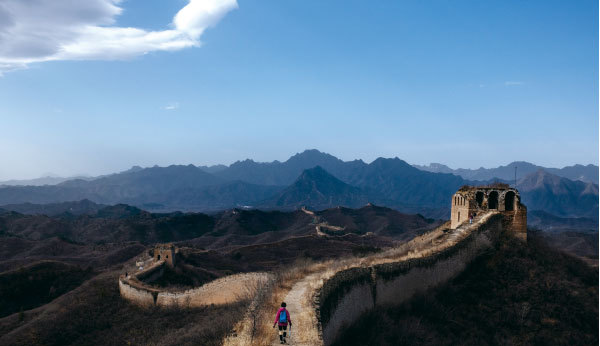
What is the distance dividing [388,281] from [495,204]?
12.0 metres

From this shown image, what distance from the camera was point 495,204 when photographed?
2625cm

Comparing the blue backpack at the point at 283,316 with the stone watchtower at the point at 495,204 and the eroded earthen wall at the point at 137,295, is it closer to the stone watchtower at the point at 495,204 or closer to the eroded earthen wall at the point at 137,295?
the stone watchtower at the point at 495,204

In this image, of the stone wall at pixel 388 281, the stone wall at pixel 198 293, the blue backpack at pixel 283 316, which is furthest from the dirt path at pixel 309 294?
the stone wall at pixel 198 293

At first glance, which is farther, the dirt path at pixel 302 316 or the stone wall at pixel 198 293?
the stone wall at pixel 198 293

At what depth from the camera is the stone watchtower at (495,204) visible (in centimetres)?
2489

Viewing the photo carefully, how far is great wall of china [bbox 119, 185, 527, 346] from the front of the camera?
12523 mm

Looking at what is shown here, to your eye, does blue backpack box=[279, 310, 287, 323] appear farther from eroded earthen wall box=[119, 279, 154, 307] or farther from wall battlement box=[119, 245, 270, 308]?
eroded earthen wall box=[119, 279, 154, 307]

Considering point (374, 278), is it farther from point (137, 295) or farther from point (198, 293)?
point (137, 295)

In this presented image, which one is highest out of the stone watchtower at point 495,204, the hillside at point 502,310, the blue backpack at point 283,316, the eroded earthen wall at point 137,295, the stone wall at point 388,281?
the stone watchtower at point 495,204

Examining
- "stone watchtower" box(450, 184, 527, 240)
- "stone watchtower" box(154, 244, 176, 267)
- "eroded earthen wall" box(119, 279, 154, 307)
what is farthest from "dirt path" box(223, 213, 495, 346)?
"stone watchtower" box(154, 244, 176, 267)

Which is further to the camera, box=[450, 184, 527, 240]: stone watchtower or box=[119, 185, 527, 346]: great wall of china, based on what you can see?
box=[450, 184, 527, 240]: stone watchtower

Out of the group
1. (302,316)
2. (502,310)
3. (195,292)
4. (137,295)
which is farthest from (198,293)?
(502,310)

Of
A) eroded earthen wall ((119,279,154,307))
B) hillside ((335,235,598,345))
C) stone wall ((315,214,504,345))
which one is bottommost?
eroded earthen wall ((119,279,154,307))

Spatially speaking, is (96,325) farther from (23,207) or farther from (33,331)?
(23,207)
